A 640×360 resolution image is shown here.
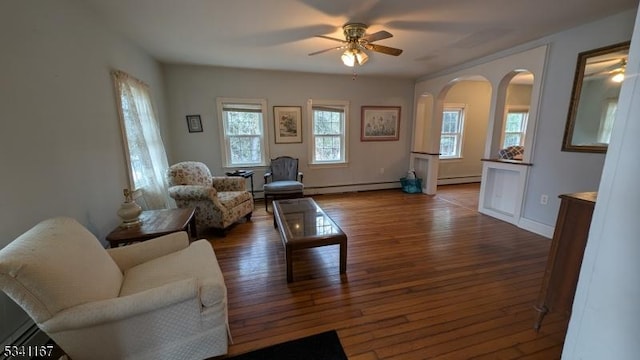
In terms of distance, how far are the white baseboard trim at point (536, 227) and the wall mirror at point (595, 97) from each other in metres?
0.98

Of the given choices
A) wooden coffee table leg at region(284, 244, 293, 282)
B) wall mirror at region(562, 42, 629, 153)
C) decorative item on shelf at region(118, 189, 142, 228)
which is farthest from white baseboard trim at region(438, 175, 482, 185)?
decorative item on shelf at region(118, 189, 142, 228)

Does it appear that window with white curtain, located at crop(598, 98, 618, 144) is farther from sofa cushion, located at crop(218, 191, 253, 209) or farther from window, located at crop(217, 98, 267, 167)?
window, located at crop(217, 98, 267, 167)

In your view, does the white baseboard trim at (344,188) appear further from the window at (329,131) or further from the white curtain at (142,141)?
the white curtain at (142,141)

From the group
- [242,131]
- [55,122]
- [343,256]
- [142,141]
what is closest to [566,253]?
[343,256]

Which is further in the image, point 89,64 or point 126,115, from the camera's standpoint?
point 126,115

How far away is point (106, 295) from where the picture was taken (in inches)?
50.7

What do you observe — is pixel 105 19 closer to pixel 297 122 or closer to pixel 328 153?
pixel 297 122

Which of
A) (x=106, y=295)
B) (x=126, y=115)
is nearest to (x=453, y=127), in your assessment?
(x=126, y=115)

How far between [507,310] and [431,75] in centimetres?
435

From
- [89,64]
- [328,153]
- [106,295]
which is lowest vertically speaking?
[106,295]

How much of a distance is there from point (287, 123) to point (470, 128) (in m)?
4.39

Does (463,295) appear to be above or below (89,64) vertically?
below

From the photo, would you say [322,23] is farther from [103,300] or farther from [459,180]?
[459,180]

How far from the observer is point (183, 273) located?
153cm
